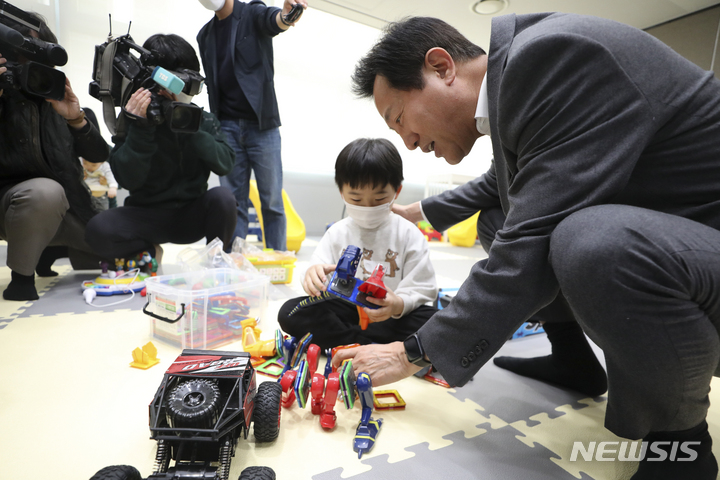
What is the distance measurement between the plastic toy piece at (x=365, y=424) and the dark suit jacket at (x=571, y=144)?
0.45 feet

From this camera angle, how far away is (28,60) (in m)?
1.34

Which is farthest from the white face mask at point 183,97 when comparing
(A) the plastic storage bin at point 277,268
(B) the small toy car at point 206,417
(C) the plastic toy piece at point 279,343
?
(B) the small toy car at point 206,417

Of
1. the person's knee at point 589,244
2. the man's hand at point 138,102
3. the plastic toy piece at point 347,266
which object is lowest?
the plastic toy piece at point 347,266

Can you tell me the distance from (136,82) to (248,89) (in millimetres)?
535

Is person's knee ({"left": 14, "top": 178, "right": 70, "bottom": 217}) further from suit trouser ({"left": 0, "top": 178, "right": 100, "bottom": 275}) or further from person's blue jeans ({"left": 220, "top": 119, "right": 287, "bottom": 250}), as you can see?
person's blue jeans ({"left": 220, "top": 119, "right": 287, "bottom": 250})

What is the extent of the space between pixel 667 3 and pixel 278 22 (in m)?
2.93

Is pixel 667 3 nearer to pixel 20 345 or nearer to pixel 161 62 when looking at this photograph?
pixel 161 62

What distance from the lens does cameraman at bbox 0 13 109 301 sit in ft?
4.64

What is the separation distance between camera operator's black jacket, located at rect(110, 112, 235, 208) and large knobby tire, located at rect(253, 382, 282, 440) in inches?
48.0

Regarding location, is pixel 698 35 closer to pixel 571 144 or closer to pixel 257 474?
pixel 571 144

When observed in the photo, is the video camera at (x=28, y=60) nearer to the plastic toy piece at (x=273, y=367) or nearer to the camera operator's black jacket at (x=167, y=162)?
the camera operator's black jacket at (x=167, y=162)

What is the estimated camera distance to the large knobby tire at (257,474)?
20.4 inches

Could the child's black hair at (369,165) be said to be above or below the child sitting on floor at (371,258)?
above

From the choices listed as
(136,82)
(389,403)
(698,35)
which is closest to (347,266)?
(389,403)
